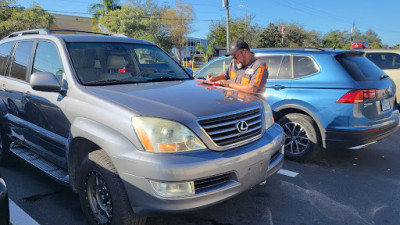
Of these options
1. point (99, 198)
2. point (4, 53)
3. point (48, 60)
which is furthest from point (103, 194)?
point (4, 53)

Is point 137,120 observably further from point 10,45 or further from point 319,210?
point 10,45

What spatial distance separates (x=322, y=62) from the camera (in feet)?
14.1

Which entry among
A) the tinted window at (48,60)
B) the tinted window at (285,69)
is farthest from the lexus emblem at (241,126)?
the tinted window at (285,69)

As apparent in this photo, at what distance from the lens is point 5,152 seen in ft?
13.3

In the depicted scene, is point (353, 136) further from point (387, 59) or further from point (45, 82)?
Answer: point (387, 59)

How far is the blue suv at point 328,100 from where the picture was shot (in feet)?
12.8

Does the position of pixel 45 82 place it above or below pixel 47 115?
above

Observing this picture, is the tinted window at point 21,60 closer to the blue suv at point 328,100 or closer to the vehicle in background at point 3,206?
the vehicle in background at point 3,206

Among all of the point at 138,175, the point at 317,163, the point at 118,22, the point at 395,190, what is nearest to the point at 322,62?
the point at 317,163

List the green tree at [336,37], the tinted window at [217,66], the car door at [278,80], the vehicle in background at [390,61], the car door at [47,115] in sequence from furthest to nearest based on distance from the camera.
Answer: the green tree at [336,37] < the vehicle in background at [390,61] < the tinted window at [217,66] < the car door at [278,80] < the car door at [47,115]

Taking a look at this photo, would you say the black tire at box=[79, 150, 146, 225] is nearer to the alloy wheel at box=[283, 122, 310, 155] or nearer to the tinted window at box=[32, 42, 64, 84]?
the tinted window at box=[32, 42, 64, 84]

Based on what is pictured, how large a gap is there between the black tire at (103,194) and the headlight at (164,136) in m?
0.37

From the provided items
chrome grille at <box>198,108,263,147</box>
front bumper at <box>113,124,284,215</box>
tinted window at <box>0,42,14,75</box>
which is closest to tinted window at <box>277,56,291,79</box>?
chrome grille at <box>198,108,263,147</box>

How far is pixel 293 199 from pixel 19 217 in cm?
280
